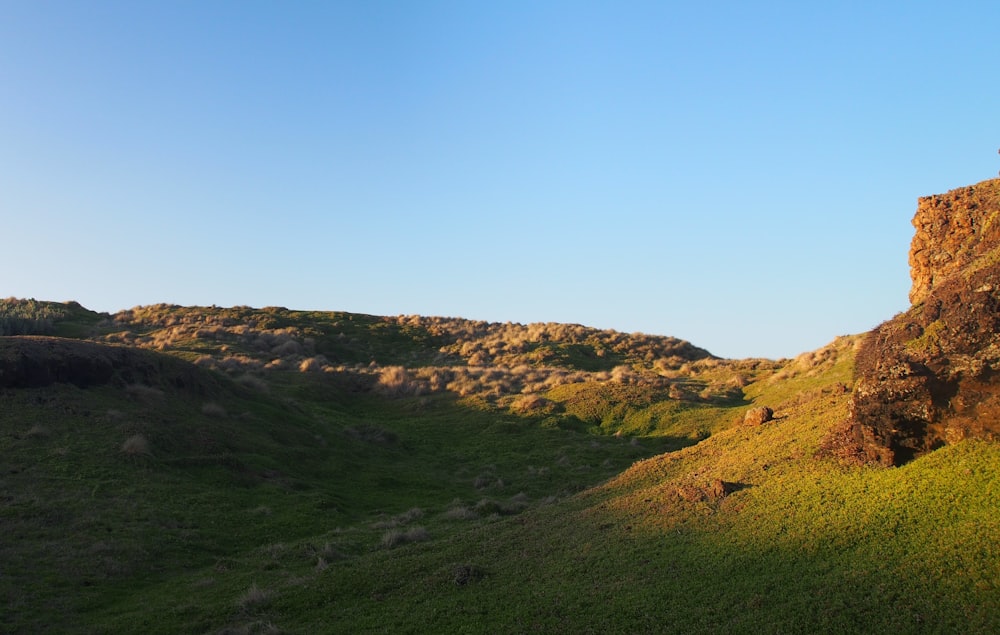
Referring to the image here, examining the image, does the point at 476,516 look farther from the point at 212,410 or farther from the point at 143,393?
the point at 143,393

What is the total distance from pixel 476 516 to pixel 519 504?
1.89 meters

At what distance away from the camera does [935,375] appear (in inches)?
574

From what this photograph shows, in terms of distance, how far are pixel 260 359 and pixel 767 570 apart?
48535 millimetres

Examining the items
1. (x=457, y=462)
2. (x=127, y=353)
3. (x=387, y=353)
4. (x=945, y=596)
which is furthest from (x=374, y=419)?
(x=945, y=596)

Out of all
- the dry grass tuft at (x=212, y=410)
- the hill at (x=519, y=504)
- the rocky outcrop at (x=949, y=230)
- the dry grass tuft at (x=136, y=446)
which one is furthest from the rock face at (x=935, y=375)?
the dry grass tuft at (x=212, y=410)

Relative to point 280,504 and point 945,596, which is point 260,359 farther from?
point 945,596

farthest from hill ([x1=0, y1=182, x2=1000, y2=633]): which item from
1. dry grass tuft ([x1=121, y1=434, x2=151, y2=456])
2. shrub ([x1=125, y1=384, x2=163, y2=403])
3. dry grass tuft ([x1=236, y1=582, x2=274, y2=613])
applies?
dry grass tuft ([x1=121, y1=434, x2=151, y2=456])

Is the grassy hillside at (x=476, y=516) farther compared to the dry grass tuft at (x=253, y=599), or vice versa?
the dry grass tuft at (x=253, y=599)

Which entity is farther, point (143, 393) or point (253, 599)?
point (143, 393)

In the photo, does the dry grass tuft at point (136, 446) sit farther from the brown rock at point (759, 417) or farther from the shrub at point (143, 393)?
the brown rock at point (759, 417)

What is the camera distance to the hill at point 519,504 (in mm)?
12297

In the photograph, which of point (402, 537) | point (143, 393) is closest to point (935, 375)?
point (402, 537)

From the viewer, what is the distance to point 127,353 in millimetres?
32469

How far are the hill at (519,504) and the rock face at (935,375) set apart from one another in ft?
0.18
